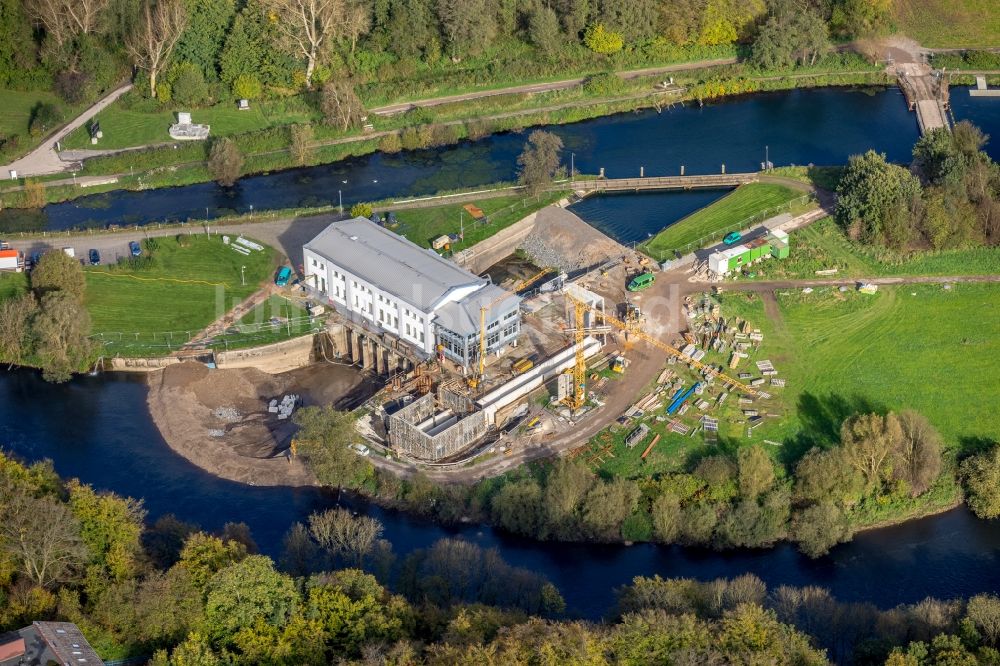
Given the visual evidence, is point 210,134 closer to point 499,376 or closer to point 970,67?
point 499,376

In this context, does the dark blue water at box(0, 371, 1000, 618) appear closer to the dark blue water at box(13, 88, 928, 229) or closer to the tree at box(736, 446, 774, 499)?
the tree at box(736, 446, 774, 499)

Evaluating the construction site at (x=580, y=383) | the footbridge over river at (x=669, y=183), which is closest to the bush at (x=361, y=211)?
the construction site at (x=580, y=383)

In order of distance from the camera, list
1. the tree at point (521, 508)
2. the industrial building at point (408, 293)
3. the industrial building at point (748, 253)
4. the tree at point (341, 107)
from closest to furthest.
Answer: the tree at point (521, 508) → the industrial building at point (408, 293) → the industrial building at point (748, 253) → the tree at point (341, 107)

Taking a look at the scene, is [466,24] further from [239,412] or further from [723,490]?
[723,490]

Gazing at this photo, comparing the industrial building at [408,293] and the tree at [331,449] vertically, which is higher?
the industrial building at [408,293]

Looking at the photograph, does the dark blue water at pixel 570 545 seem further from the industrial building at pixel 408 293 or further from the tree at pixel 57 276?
the industrial building at pixel 408 293

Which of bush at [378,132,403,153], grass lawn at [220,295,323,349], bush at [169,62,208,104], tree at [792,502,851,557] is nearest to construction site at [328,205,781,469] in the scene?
grass lawn at [220,295,323,349]

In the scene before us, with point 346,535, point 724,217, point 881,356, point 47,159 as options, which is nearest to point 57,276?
point 47,159
